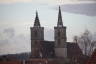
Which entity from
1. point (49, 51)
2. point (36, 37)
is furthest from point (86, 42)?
point (36, 37)

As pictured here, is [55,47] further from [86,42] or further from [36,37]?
[86,42]

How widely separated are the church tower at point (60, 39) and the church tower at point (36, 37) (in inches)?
8.1

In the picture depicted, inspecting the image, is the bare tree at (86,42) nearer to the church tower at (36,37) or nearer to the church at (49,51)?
the church at (49,51)

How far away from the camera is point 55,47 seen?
328cm

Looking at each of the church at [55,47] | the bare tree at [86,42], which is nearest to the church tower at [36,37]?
the church at [55,47]

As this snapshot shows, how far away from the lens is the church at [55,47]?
3.26 metres

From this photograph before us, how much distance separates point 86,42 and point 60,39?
368 mm

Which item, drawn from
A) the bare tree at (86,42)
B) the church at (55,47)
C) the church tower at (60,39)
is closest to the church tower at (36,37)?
the church at (55,47)

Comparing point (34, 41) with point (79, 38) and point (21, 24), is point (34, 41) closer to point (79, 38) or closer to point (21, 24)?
point (21, 24)

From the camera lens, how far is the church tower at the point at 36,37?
3240 millimetres

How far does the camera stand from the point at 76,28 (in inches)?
133

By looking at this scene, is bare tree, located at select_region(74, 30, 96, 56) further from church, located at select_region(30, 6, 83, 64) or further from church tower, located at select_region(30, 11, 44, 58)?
church tower, located at select_region(30, 11, 44, 58)

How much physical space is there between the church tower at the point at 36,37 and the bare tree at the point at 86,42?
0.49 m

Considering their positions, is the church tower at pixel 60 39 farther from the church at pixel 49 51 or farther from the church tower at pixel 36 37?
the church tower at pixel 36 37
